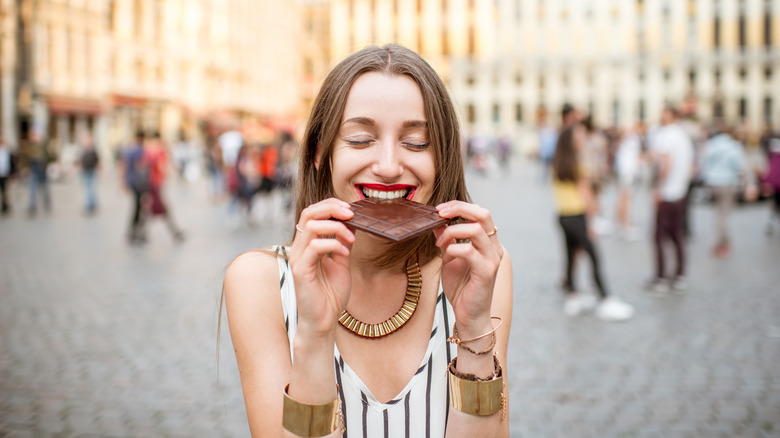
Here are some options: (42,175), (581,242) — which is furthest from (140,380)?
(42,175)

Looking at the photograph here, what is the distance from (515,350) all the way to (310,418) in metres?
4.04

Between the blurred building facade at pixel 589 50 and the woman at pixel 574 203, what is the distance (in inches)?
2527

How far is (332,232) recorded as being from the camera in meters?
1.48

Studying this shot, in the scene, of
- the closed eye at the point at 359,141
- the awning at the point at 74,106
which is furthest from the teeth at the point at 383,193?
the awning at the point at 74,106

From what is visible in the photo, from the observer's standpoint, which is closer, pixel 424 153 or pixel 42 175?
pixel 424 153

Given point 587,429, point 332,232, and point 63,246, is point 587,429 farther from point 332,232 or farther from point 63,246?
point 63,246

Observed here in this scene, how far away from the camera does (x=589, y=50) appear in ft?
241

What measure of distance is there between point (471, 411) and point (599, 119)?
76744mm

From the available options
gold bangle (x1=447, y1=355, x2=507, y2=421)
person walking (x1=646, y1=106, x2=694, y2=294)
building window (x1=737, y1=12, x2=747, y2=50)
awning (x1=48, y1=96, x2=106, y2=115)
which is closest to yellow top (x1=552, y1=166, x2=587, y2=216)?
person walking (x1=646, y1=106, x2=694, y2=294)

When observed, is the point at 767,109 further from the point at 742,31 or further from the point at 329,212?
the point at 329,212

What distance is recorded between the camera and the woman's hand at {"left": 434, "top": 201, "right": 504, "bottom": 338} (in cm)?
155

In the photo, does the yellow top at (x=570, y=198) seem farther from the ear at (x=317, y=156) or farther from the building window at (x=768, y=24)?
the building window at (x=768, y=24)

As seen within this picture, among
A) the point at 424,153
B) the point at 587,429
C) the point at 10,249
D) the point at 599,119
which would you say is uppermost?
the point at 599,119

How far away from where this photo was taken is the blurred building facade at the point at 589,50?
2790 inches
